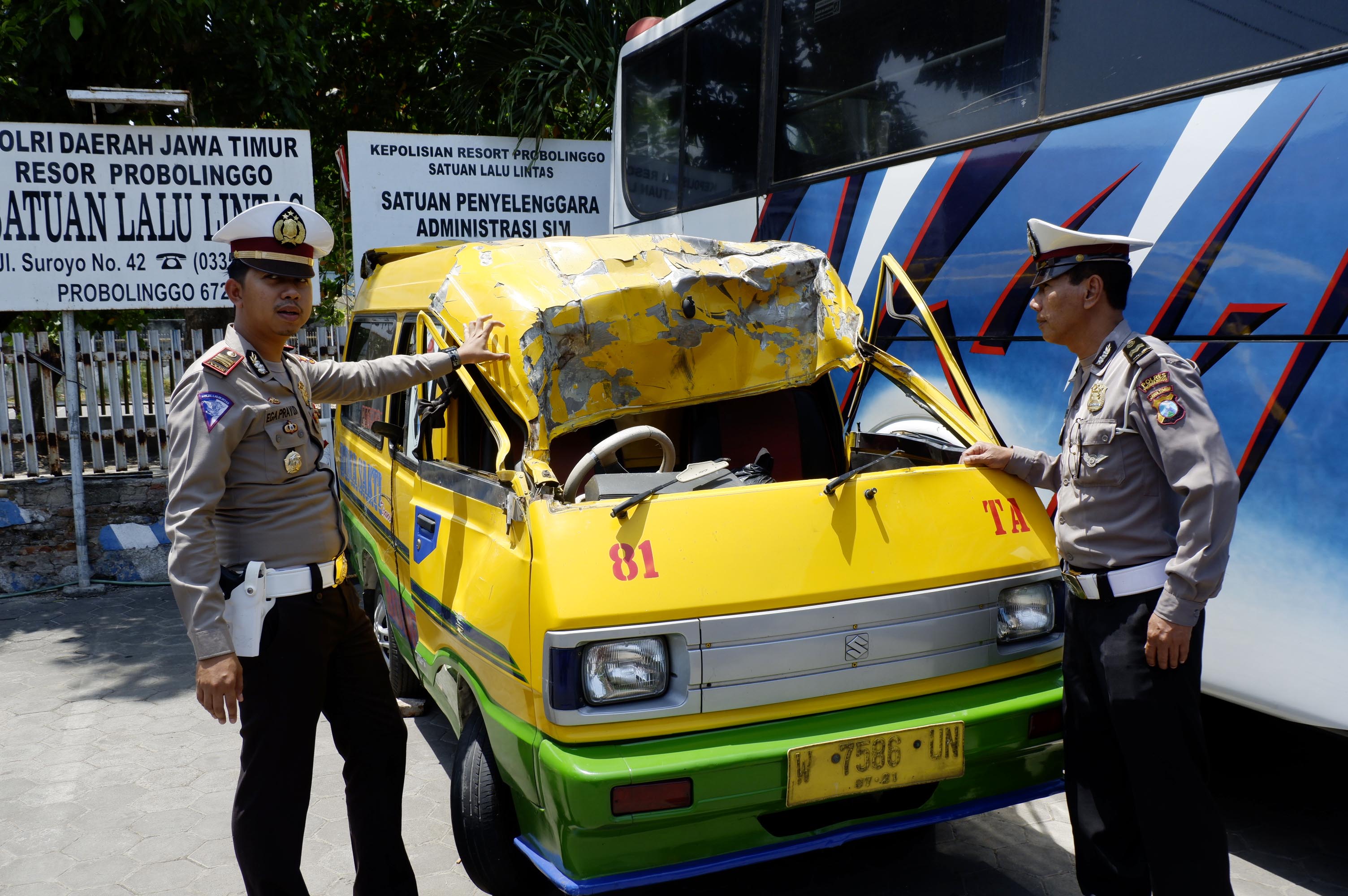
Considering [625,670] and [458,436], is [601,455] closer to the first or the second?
[625,670]

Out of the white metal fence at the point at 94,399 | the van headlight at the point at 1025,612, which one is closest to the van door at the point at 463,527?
the van headlight at the point at 1025,612

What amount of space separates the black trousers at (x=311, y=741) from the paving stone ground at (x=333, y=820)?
0.54m

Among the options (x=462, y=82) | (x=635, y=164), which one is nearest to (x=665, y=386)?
(x=635, y=164)

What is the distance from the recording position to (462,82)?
11398 millimetres

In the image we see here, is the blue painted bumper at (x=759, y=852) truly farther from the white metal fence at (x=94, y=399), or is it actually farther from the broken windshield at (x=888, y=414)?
the white metal fence at (x=94, y=399)

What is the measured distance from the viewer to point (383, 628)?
Result: 4711 mm

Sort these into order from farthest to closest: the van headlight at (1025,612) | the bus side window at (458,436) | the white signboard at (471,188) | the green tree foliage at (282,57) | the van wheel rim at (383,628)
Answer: the white signboard at (471,188) < the green tree foliage at (282,57) < the van wheel rim at (383,628) < the bus side window at (458,436) < the van headlight at (1025,612)

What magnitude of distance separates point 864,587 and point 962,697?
0.45 meters

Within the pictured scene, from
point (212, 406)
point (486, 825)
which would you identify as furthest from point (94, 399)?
point (486, 825)

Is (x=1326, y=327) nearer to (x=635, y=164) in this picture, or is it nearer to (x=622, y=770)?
(x=622, y=770)

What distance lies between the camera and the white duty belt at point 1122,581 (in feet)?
8.47

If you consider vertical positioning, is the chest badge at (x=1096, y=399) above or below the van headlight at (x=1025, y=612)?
above

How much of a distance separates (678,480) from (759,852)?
1.10 m

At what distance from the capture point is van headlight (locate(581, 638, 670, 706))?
2.64 metres
